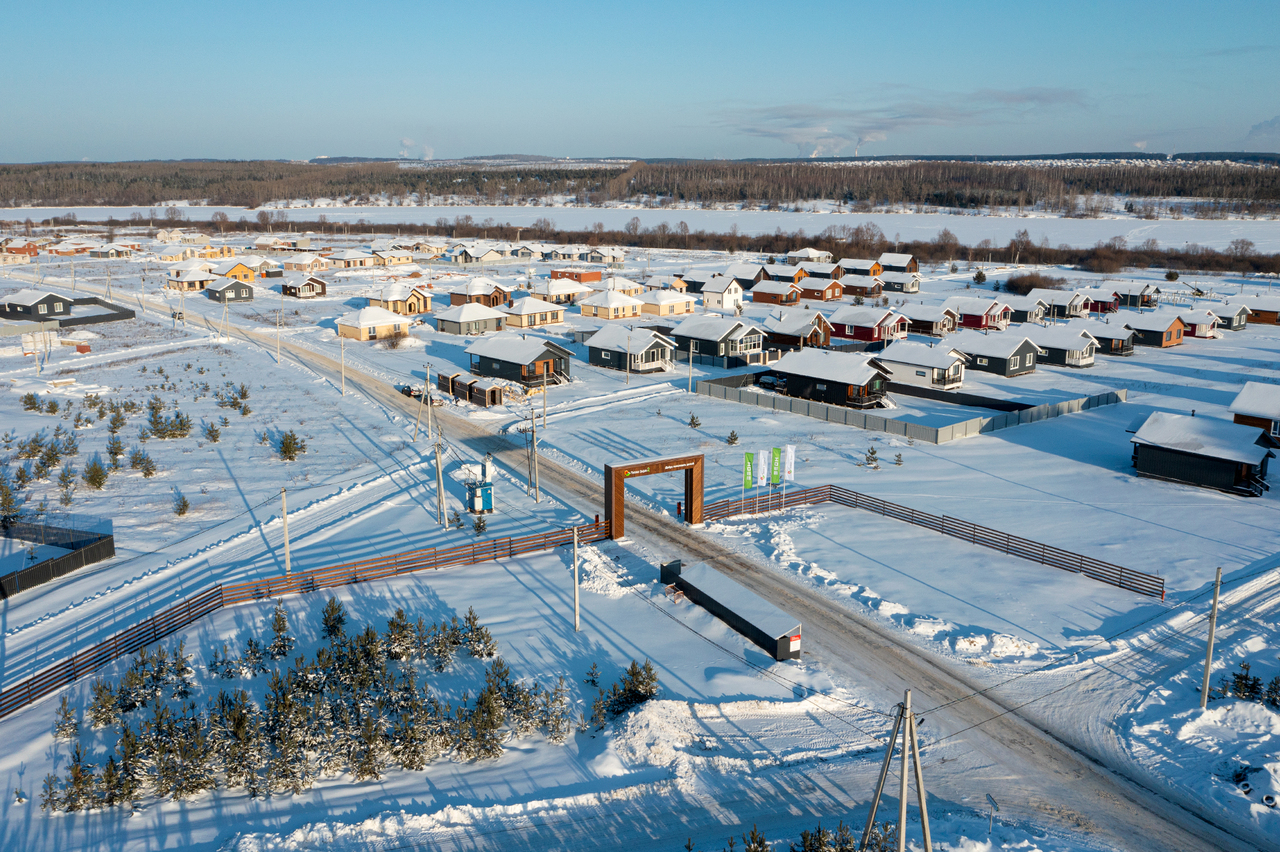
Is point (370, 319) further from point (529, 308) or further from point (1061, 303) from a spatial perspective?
point (1061, 303)

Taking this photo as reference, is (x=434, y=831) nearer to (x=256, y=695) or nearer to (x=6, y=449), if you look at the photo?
(x=256, y=695)

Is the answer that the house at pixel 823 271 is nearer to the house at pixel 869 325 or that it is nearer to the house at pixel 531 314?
the house at pixel 869 325

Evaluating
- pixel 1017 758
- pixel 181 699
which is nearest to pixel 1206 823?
pixel 1017 758

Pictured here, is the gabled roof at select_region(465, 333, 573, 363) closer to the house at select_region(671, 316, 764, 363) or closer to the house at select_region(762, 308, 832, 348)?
the house at select_region(671, 316, 764, 363)

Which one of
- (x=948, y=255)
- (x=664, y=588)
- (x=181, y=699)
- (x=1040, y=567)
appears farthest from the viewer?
(x=948, y=255)

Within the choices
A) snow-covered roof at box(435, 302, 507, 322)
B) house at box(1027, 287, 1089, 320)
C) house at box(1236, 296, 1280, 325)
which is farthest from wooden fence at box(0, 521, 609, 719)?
house at box(1236, 296, 1280, 325)

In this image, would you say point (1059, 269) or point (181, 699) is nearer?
point (181, 699)

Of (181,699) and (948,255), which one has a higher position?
(948,255)

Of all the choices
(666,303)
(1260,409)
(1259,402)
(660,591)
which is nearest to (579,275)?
(666,303)
